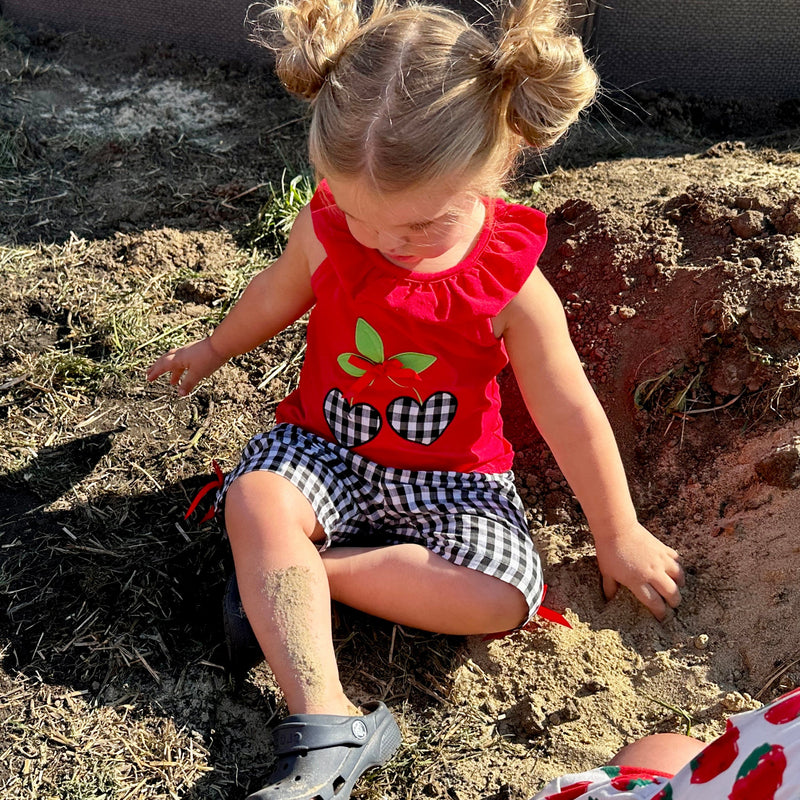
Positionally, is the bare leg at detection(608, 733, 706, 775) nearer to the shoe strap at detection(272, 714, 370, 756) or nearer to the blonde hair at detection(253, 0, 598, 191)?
the shoe strap at detection(272, 714, 370, 756)

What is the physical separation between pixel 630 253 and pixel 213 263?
1.35 m

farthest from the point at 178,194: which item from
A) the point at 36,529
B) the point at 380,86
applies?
the point at 380,86

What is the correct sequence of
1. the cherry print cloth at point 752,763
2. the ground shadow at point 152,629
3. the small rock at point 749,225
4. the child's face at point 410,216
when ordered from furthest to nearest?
the small rock at point 749,225 < the ground shadow at point 152,629 < the child's face at point 410,216 < the cherry print cloth at point 752,763

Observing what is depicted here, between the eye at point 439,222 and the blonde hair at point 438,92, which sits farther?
the eye at point 439,222

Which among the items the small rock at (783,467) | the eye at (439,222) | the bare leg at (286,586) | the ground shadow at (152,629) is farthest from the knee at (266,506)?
the small rock at (783,467)

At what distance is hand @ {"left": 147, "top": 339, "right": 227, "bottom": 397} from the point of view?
7.91 ft

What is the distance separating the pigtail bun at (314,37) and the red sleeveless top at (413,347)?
0.35 metres

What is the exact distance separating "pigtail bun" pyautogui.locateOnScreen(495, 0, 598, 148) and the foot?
46.8 inches

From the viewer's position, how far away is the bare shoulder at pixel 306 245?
7.07ft

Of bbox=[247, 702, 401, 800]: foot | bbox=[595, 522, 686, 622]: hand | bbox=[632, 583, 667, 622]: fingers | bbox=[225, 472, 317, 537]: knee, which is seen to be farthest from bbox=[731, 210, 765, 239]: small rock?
bbox=[247, 702, 401, 800]: foot

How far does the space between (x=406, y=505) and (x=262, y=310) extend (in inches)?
23.9

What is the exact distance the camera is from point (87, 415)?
8.49ft

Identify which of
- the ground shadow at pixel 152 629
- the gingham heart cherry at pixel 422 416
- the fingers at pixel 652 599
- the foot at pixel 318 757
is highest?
the gingham heart cherry at pixel 422 416

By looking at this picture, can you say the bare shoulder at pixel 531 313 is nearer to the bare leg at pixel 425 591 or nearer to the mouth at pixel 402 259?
the mouth at pixel 402 259
